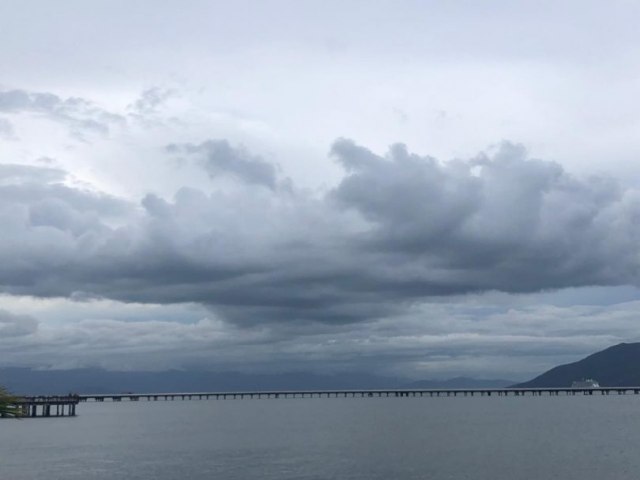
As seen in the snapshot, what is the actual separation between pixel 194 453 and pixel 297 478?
96.0 ft

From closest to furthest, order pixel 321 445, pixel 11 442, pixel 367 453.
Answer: pixel 367 453
pixel 321 445
pixel 11 442

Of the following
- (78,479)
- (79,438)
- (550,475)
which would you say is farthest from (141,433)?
(550,475)

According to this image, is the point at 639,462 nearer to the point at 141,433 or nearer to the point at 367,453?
the point at 367,453

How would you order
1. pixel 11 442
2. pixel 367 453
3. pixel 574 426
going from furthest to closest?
pixel 574 426 → pixel 11 442 → pixel 367 453

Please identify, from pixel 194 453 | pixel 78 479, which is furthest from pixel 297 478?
pixel 194 453

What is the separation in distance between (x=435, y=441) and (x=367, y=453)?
60.5 ft

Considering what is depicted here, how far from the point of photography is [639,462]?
78812 millimetres

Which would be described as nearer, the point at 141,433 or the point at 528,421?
the point at 141,433

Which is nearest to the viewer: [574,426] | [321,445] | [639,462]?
[639,462]

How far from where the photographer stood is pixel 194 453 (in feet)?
313

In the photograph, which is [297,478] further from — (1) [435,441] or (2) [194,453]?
(1) [435,441]

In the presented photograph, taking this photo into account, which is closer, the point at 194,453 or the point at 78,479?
the point at 78,479

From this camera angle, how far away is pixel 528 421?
154500 millimetres

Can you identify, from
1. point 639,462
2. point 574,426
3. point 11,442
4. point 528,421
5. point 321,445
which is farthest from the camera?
point 528,421
